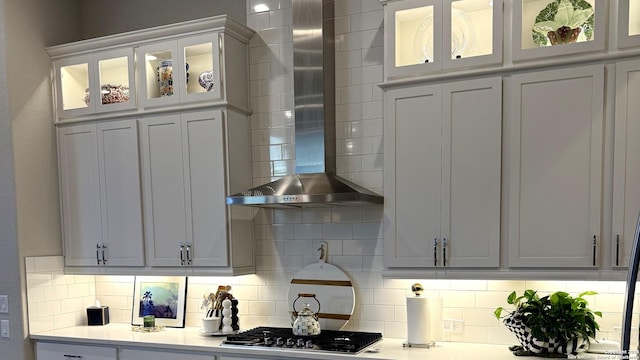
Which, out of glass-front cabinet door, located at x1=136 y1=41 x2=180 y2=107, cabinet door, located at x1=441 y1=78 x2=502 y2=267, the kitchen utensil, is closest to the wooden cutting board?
the kitchen utensil

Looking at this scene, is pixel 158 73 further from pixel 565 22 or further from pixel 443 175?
pixel 565 22

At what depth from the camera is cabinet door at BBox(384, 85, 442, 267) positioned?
2850mm

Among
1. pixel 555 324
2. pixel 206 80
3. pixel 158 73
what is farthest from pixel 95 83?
pixel 555 324

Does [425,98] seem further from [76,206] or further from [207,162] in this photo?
[76,206]

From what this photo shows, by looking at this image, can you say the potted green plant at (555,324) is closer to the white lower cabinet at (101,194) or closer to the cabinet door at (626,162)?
the cabinet door at (626,162)

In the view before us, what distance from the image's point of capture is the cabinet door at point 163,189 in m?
3.42

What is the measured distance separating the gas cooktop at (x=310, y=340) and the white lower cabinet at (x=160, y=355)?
16 cm

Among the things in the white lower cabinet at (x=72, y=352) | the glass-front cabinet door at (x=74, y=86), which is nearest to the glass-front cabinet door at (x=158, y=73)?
the glass-front cabinet door at (x=74, y=86)

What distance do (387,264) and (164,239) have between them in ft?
4.97

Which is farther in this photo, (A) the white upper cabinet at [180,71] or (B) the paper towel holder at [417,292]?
(A) the white upper cabinet at [180,71]

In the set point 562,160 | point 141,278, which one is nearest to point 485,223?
point 562,160

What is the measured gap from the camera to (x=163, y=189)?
346 centimetres

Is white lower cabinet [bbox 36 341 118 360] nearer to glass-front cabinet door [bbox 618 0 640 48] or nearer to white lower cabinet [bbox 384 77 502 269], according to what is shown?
white lower cabinet [bbox 384 77 502 269]

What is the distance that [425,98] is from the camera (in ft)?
9.44
